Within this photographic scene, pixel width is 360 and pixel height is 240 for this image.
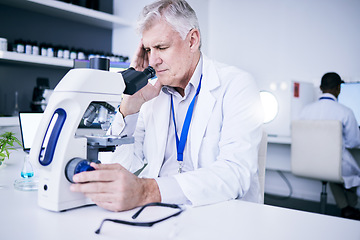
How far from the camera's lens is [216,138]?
48.1 inches

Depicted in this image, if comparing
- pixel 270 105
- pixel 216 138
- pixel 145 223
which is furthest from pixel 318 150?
pixel 145 223

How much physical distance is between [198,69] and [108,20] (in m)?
2.45

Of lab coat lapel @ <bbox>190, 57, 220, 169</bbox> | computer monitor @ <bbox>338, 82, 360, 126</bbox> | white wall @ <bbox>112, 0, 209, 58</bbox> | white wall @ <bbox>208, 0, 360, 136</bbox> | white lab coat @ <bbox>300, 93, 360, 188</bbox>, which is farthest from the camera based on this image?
white wall @ <bbox>112, 0, 209, 58</bbox>

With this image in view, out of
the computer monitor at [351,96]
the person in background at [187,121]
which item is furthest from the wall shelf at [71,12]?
the computer monitor at [351,96]

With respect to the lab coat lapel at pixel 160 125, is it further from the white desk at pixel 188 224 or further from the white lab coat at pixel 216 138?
the white desk at pixel 188 224

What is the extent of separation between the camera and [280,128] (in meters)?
3.67

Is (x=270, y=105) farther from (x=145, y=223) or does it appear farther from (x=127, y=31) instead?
(x=145, y=223)

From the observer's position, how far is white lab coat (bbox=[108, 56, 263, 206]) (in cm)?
90

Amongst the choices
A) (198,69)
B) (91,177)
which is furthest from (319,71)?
(91,177)

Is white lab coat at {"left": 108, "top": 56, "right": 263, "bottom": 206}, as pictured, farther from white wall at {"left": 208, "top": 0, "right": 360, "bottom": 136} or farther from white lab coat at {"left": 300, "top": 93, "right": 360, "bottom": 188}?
white wall at {"left": 208, "top": 0, "right": 360, "bottom": 136}

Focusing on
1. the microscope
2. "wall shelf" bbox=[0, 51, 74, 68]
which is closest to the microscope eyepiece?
the microscope

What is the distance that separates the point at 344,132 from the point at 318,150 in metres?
0.34

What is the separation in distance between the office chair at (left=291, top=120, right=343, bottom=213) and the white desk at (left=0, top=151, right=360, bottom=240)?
2195 millimetres

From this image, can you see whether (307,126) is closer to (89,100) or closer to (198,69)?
(198,69)
